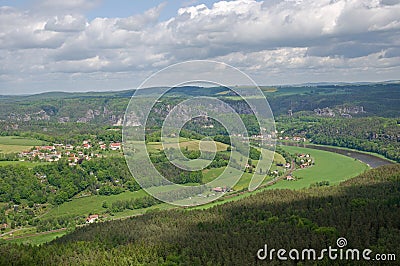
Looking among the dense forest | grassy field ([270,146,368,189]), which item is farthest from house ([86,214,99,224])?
the dense forest

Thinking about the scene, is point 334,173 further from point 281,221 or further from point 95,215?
point 281,221

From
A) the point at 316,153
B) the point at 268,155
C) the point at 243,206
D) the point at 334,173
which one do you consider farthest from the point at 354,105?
the point at 243,206

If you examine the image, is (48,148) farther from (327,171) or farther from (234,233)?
(234,233)

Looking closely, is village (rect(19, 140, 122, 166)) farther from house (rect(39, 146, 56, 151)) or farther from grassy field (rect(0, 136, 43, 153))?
grassy field (rect(0, 136, 43, 153))

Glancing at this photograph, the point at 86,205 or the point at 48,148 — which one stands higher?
the point at 48,148

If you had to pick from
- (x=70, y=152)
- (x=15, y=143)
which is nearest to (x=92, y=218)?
(x=70, y=152)

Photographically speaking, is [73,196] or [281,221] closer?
[281,221]
